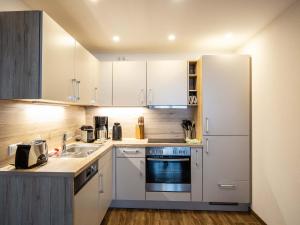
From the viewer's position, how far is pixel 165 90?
10.4 feet

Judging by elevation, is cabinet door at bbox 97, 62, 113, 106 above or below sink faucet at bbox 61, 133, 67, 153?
above

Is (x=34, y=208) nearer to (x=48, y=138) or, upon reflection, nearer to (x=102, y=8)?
(x=48, y=138)

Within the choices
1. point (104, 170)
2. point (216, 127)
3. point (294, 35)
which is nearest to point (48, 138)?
point (104, 170)

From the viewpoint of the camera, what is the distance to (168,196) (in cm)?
286

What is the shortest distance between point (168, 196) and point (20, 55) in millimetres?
2433

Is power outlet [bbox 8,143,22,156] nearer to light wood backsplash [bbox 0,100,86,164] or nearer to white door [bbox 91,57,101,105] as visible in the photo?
light wood backsplash [bbox 0,100,86,164]

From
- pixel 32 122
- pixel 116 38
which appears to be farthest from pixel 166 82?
pixel 32 122

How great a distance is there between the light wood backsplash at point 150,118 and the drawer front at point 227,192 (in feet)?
3.15

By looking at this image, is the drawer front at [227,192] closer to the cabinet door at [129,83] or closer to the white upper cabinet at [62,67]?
the cabinet door at [129,83]

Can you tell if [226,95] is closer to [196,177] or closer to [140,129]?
[196,177]

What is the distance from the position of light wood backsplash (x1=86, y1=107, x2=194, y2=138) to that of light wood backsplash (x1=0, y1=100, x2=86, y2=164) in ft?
2.13

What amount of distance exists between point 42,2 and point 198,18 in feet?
5.31

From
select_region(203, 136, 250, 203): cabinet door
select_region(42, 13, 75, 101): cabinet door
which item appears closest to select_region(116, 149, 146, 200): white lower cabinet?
select_region(203, 136, 250, 203): cabinet door

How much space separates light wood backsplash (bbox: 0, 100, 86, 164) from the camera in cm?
169
